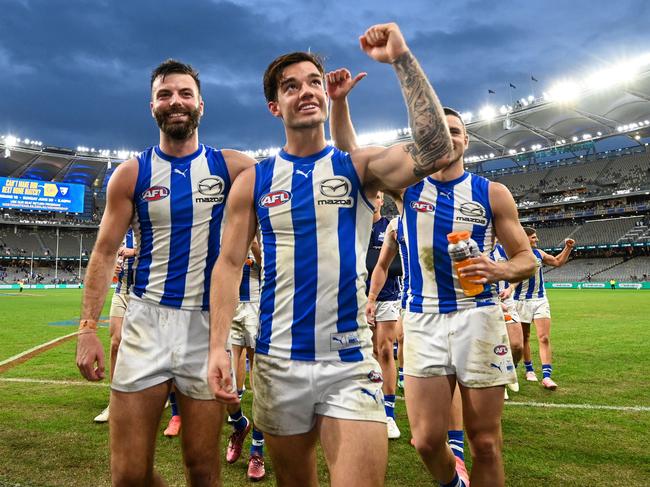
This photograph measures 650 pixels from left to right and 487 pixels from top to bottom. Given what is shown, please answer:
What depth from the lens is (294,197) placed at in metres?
2.57

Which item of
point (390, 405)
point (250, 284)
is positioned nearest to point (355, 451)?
point (390, 405)

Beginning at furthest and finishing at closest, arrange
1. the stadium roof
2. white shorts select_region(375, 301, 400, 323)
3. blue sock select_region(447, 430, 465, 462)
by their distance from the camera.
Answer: the stadium roof
white shorts select_region(375, 301, 400, 323)
blue sock select_region(447, 430, 465, 462)

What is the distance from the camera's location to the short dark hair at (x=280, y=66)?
8.66ft

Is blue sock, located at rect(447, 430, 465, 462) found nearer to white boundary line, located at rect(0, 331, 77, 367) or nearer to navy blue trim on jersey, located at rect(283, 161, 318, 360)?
navy blue trim on jersey, located at rect(283, 161, 318, 360)

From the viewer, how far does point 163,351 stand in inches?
110

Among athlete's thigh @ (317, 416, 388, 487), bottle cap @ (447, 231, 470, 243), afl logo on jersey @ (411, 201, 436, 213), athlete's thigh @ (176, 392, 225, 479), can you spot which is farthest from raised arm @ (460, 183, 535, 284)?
athlete's thigh @ (176, 392, 225, 479)

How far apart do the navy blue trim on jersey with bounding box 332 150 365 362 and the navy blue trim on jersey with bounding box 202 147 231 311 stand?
0.85 m

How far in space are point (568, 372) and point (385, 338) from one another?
3915 mm

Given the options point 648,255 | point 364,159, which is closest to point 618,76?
point 648,255

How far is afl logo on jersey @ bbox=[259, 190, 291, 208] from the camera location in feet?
8.45

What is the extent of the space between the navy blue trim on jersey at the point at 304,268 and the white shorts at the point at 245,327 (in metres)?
2.94

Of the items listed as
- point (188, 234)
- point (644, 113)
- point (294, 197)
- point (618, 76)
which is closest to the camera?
point (294, 197)

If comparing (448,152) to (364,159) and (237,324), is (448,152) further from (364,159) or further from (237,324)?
(237,324)

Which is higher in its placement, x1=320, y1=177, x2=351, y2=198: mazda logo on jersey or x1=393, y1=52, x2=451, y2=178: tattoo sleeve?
x1=393, y1=52, x2=451, y2=178: tattoo sleeve
